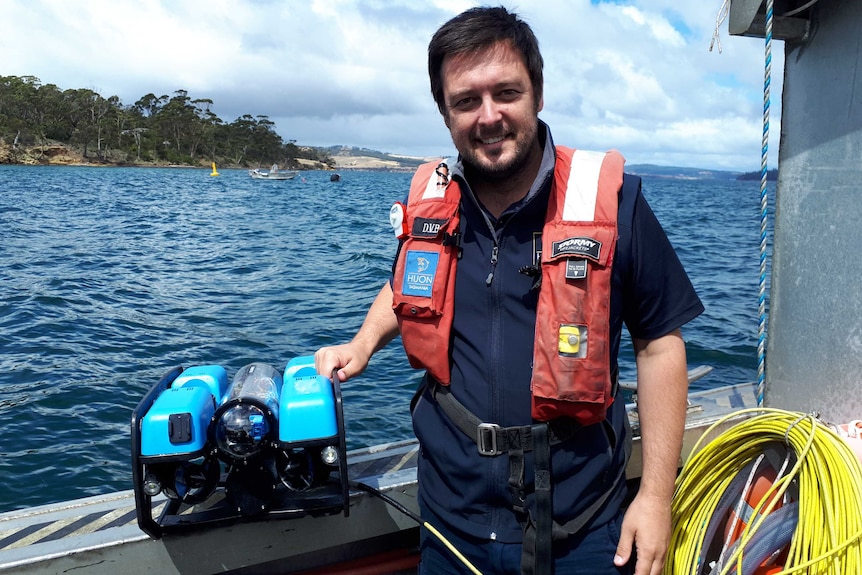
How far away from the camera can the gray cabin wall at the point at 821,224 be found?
103 inches

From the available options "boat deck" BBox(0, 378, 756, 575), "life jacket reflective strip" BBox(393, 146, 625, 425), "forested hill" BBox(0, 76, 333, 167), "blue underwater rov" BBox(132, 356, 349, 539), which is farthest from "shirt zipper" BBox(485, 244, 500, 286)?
"forested hill" BBox(0, 76, 333, 167)

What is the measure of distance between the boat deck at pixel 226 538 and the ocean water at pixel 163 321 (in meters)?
3.18

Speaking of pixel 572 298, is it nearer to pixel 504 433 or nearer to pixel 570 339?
pixel 570 339

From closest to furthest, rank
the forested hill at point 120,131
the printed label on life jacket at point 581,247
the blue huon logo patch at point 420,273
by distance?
the printed label on life jacket at point 581,247 < the blue huon logo patch at point 420,273 < the forested hill at point 120,131

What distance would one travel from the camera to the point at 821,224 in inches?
109

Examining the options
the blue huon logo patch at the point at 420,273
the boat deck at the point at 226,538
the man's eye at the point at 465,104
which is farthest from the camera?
the boat deck at the point at 226,538

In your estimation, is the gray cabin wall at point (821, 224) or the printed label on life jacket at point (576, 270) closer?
the printed label on life jacket at point (576, 270)

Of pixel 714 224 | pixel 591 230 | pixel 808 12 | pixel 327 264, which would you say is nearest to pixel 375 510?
pixel 591 230

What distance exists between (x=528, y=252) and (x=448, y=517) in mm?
889

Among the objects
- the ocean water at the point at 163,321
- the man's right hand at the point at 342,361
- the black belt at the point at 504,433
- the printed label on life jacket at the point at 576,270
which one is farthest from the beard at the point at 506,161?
the ocean water at the point at 163,321

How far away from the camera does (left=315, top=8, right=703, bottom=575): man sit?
2.13 meters

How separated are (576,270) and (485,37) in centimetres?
76

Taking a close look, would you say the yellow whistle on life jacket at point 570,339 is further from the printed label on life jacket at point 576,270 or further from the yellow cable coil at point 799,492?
the yellow cable coil at point 799,492

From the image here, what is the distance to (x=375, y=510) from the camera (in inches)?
115
